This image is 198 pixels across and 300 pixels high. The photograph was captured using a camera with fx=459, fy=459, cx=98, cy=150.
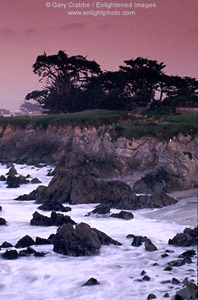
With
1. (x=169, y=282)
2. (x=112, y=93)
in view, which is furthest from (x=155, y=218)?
(x=112, y=93)

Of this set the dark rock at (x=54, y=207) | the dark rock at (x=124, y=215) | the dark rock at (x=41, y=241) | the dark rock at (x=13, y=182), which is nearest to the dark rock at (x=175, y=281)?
→ the dark rock at (x=41, y=241)

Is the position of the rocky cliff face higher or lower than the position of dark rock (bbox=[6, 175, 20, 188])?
higher

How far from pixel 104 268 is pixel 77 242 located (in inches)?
→ 65.0

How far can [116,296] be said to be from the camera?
36.9ft

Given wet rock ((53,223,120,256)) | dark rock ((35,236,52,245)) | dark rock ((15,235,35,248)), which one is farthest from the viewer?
dark rock ((35,236,52,245))

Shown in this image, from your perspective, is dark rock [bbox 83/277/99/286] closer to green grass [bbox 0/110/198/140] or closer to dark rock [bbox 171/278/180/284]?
dark rock [bbox 171/278/180/284]

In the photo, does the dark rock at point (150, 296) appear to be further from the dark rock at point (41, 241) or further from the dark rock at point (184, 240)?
the dark rock at point (41, 241)

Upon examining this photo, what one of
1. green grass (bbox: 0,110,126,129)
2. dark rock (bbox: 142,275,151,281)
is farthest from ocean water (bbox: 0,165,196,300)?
green grass (bbox: 0,110,126,129)

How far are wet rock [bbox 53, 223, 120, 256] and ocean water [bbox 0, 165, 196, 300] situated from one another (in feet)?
0.81

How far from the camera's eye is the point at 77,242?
47.9ft

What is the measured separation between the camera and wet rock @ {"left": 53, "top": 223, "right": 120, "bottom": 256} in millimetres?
14430

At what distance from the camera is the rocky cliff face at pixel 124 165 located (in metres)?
23.4

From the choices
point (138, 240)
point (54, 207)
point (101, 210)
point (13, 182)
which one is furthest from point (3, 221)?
point (13, 182)

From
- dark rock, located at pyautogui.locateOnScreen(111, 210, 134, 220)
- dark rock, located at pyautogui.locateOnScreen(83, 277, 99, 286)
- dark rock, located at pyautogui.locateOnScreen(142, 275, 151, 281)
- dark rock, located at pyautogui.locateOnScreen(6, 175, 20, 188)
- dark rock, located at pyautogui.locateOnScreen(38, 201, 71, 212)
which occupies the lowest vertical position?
dark rock, located at pyautogui.locateOnScreen(83, 277, 99, 286)
